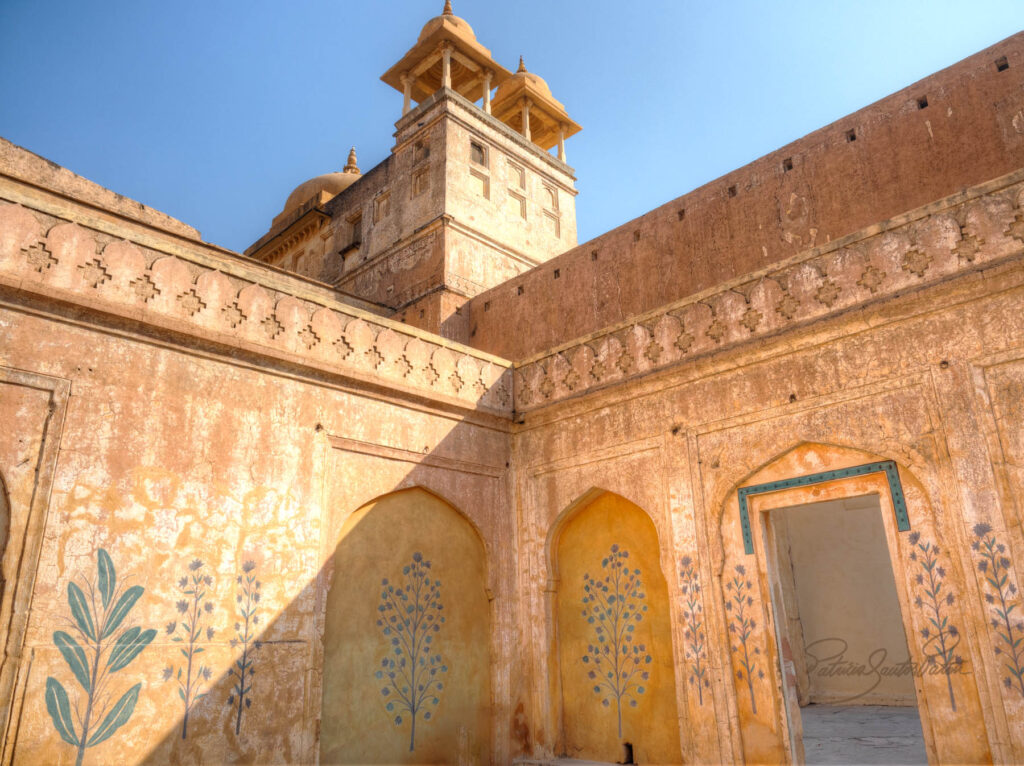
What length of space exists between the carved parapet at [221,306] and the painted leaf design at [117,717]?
8.06 ft

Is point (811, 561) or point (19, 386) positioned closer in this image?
point (19, 386)

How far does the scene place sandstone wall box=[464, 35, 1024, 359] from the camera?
22.4ft

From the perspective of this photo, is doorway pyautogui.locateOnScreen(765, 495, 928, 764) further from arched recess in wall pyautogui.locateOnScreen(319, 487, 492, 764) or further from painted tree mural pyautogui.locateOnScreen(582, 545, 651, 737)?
arched recess in wall pyautogui.locateOnScreen(319, 487, 492, 764)

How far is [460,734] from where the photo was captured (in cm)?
645

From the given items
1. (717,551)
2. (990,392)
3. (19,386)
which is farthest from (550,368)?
(19,386)

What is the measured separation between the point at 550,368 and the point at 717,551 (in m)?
2.62

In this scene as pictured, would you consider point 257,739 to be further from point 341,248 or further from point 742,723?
point 341,248

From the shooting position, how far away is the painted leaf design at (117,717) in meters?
4.46

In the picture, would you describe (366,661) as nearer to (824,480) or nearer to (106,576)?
(106,576)

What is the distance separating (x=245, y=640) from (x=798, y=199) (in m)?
6.89

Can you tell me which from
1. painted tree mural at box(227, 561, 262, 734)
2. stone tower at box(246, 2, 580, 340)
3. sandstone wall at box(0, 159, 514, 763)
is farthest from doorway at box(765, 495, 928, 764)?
painted tree mural at box(227, 561, 262, 734)

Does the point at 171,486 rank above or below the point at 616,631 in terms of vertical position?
above

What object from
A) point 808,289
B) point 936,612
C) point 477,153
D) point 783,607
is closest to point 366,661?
point 783,607

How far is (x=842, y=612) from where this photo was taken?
11.0 m
